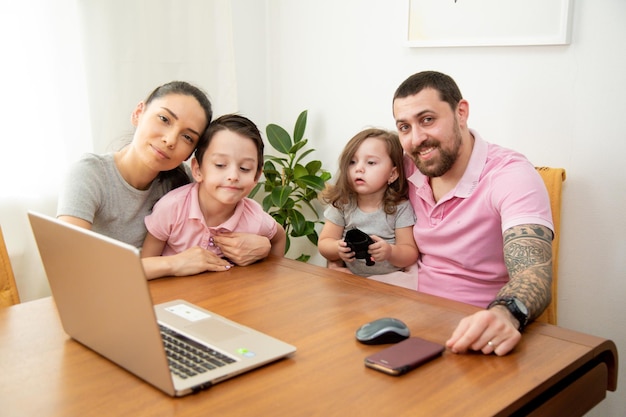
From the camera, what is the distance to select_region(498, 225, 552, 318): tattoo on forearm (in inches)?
54.8

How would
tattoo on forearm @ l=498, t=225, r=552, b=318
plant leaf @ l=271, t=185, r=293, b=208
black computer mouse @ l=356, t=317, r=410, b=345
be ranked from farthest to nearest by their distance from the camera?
plant leaf @ l=271, t=185, r=293, b=208 → tattoo on forearm @ l=498, t=225, r=552, b=318 → black computer mouse @ l=356, t=317, r=410, b=345

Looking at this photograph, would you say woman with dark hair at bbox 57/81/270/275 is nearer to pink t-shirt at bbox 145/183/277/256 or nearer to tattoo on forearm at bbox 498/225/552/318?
pink t-shirt at bbox 145/183/277/256

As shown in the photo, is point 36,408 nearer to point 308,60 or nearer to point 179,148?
point 179,148

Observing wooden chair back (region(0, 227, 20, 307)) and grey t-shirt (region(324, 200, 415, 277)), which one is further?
grey t-shirt (region(324, 200, 415, 277))

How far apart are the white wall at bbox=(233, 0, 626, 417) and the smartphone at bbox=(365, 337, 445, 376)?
122 centimetres

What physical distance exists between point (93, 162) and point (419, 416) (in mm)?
1297

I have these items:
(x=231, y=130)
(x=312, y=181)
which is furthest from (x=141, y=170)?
(x=312, y=181)

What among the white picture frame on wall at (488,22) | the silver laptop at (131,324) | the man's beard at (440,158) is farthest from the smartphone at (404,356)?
the white picture frame on wall at (488,22)

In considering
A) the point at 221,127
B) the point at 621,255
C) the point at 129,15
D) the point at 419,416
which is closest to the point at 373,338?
the point at 419,416

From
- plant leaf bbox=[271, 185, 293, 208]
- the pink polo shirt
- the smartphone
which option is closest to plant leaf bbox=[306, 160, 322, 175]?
plant leaf bbox=[271, 185, 293, 208]

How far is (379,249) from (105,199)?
2.74 ft

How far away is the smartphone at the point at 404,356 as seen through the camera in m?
1.12

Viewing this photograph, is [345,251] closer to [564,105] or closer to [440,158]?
[440,158]

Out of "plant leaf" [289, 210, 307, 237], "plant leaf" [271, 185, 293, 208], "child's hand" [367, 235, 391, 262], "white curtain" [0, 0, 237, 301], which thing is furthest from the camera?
"plant leaf" [289, 210, 307, 237]
